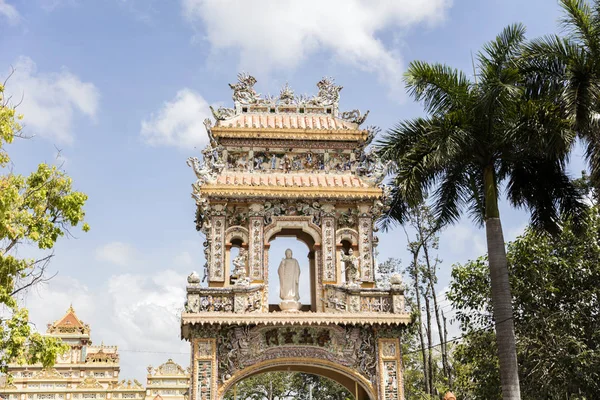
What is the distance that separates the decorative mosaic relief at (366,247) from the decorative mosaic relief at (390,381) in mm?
2003

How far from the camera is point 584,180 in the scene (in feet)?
A: 67.6

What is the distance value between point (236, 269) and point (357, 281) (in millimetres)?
2714

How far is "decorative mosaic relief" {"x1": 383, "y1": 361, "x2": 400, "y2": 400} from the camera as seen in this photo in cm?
1545

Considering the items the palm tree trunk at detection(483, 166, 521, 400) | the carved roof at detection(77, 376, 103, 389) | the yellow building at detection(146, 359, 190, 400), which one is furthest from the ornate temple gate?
the carved roof at detection(77, 376, 103, 389)

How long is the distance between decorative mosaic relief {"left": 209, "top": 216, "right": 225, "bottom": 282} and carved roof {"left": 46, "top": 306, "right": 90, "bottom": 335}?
81.8 ft

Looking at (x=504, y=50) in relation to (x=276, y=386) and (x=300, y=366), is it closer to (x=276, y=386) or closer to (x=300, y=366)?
(x=300, y=366)

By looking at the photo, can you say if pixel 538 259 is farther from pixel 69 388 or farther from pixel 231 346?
pixel 69 388

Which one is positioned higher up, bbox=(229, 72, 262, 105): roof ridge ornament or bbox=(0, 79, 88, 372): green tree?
bbox=(229, 72, 262, 105): roof ridge ornament

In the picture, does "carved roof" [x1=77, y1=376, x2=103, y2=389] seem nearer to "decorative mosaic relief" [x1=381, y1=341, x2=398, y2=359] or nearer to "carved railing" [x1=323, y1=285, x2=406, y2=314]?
"carved railing" [x1=323, y1=285, x2=406, y2=314]

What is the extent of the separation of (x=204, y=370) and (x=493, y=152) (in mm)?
7430

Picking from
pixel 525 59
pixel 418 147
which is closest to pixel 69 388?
pixel 418 147

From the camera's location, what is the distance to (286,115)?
18766 mm

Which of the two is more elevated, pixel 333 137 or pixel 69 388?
pixel 333 137

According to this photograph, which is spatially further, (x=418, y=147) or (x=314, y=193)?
(x=314, y=193)
